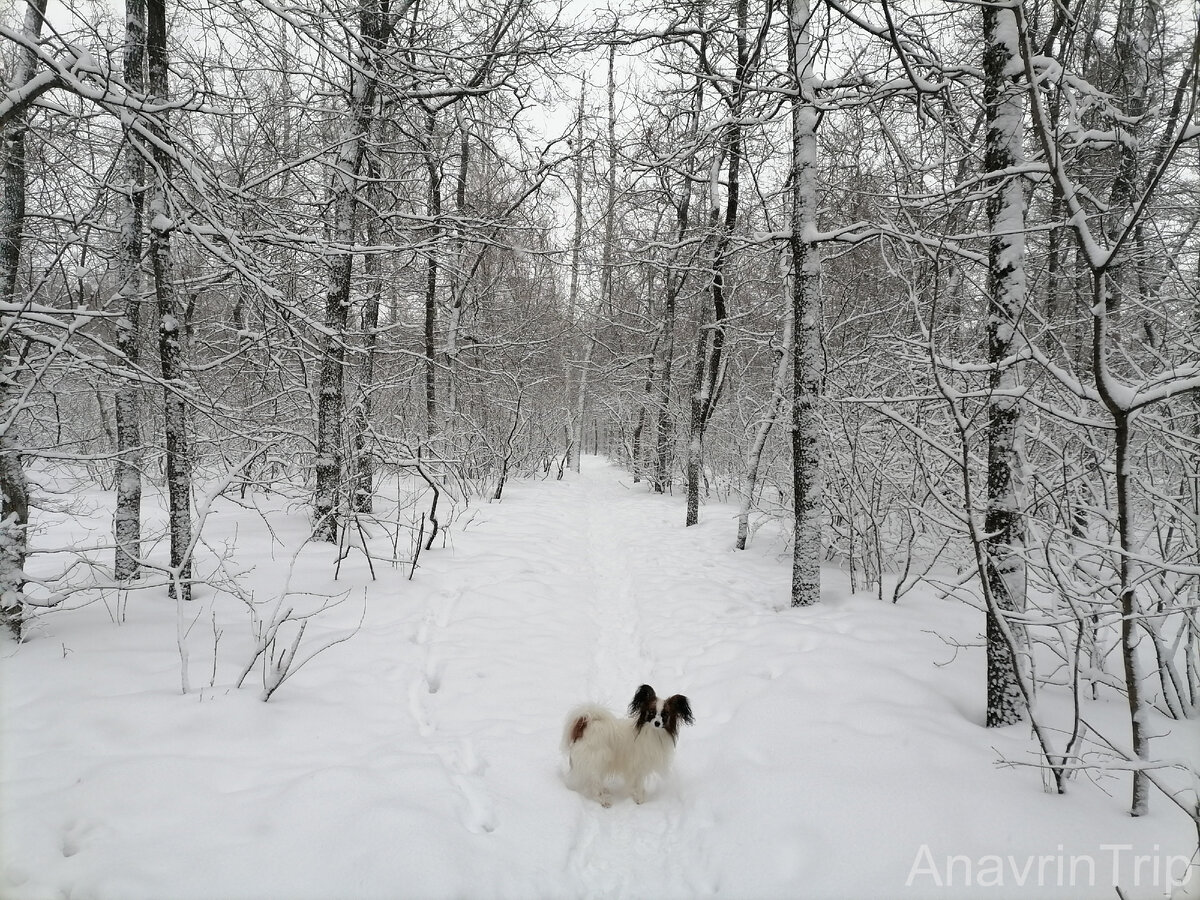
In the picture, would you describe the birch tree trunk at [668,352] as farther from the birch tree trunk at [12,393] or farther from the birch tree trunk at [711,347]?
the birch tree trunk at [12,393]

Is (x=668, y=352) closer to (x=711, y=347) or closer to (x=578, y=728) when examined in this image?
(x=711, y=347)

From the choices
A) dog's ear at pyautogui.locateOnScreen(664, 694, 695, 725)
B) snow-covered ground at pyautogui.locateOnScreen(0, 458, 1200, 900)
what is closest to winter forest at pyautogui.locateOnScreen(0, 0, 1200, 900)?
snow-covered ground at pyautogui.locateOnScreen(0, 458, 1200, 900)

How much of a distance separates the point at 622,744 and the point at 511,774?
722mm

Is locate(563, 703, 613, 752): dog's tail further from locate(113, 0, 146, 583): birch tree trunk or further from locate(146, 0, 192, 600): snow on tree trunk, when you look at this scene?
locate(113, 0, 146, 583): birch tree trunk

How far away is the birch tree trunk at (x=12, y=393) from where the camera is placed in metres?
3.69

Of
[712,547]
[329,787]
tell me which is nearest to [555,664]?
[329,787]

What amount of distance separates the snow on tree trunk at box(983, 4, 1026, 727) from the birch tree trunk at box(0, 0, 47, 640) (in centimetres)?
607

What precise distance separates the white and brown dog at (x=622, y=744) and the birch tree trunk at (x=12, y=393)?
3831mm

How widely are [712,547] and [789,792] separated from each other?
249 inches

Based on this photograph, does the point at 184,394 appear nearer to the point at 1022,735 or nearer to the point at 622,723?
the point at 622,723

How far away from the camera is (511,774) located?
3.40m

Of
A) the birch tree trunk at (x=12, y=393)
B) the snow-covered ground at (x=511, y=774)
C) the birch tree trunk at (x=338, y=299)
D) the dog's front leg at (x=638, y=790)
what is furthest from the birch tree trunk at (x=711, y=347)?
the birch tree trunk at (x=12, y=393)

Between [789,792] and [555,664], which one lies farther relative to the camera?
[555,664]

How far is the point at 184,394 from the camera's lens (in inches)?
161
